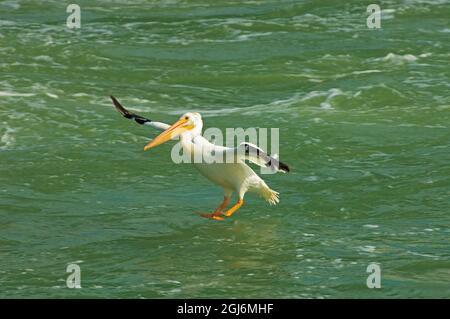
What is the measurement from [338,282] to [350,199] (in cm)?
228

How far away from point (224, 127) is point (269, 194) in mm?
3446

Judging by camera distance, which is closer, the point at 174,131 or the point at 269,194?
the point at 174,131

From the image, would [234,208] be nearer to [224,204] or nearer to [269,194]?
[224,204]

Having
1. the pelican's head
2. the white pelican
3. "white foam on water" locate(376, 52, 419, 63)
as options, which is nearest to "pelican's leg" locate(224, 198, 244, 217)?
the white pelican

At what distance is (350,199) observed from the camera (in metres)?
11.1

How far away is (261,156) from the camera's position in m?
9.55

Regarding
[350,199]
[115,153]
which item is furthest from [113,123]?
[350,199]

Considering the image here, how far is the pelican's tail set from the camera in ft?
34.5

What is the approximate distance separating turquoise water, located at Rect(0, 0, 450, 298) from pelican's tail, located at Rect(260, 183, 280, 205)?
0.14 metres

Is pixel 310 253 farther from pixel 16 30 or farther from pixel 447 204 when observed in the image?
pixel 16 30

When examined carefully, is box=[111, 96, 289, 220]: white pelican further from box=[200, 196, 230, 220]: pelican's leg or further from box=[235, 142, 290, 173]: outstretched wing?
box=[235, 142, 290, 173]: outstretched wing

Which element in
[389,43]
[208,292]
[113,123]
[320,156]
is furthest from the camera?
[389,43]

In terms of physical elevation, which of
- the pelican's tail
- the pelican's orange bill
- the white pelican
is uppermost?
the pelican's orange bill

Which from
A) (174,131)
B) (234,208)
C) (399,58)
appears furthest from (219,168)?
(399,58)
